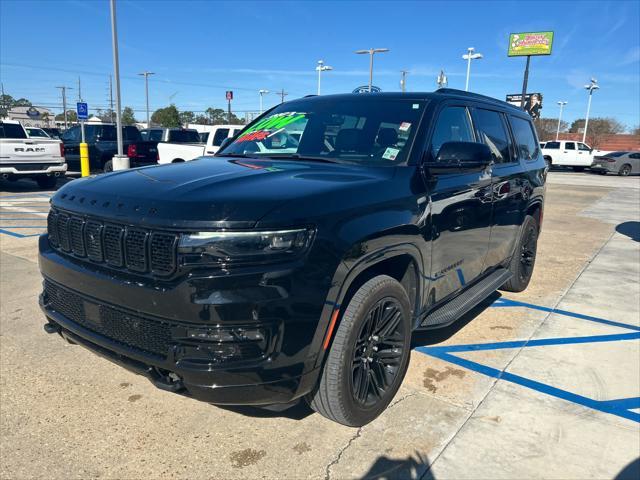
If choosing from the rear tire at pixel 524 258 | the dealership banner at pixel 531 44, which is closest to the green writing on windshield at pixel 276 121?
the rear tire at pixel 524 258

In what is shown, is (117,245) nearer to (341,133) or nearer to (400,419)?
(341,133)

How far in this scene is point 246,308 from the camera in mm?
2131

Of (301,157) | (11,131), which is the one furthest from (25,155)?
(301,157)

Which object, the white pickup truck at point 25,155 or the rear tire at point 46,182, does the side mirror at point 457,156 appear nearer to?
the white pickup truck at point 25,155

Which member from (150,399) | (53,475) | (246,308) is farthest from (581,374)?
(53,475)

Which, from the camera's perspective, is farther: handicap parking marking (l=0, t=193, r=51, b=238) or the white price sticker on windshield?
handicap parking marking (l=0, t=193, r=51, b=238)

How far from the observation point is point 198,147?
14.1 m

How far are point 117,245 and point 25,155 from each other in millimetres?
12874

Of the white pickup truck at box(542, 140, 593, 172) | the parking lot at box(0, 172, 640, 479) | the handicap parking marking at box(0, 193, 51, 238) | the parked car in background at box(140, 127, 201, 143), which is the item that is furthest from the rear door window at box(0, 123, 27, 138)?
the white pickup truck at box(542, 140, 593, 172)

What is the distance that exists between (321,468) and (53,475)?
1.34 meters

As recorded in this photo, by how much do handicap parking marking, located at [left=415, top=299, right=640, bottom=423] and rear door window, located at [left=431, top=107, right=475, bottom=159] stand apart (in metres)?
1.59

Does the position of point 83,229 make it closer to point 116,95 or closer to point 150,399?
point 150,399

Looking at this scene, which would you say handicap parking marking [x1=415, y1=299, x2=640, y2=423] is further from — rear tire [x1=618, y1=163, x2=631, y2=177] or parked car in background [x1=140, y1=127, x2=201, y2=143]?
rear tire [x1=618, y1=163, x2=631, y2=177]

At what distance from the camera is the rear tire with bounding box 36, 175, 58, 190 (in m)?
14.4
